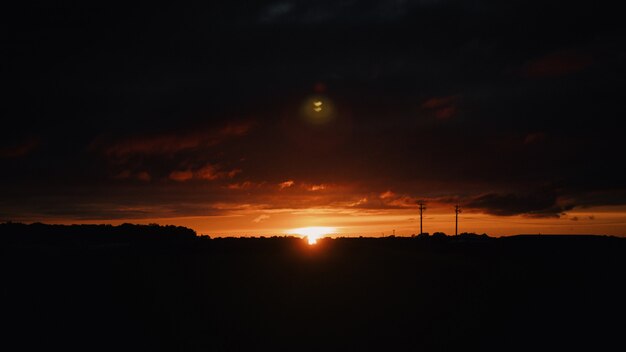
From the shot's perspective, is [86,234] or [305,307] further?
[86,234]

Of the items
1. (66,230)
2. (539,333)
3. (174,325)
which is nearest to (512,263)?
(539,333)

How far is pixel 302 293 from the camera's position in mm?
34250

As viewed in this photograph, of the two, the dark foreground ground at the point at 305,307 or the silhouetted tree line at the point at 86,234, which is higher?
the silhouetted tree line at the point at 86,234

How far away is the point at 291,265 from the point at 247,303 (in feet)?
57.5

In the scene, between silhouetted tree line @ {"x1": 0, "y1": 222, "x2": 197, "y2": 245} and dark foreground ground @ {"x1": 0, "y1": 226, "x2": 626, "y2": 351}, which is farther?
silhouetted tree line @ {"x1": 0, "y1": 222, "x2": 197, "y2": 245}

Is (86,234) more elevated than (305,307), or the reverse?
(86,234)

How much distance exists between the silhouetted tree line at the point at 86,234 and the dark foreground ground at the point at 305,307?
4726 centimetres

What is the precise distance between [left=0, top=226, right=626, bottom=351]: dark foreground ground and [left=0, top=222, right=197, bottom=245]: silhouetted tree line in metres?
47.3

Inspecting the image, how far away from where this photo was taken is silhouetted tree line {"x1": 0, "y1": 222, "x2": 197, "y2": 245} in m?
90.4

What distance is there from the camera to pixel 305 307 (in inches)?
1208

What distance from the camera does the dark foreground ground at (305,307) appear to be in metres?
24.4

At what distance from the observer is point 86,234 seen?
10156 cm

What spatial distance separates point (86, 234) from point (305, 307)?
8187 cm

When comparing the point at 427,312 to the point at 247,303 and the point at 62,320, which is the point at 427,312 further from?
the point at 62,320
